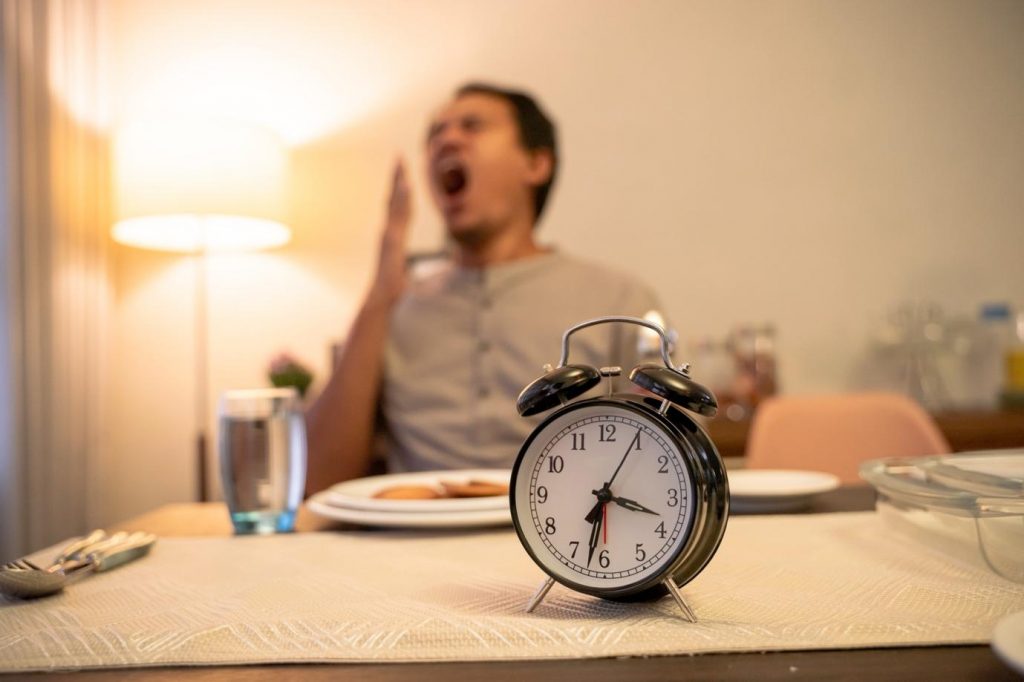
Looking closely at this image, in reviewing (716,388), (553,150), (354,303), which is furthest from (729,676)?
(354,303)

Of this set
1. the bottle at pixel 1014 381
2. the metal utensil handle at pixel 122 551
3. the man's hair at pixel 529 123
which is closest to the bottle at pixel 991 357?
the bottle at pixel 1014 381

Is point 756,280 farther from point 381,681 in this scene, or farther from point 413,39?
point 381,681

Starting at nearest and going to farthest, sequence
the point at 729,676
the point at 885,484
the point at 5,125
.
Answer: the point at 729,676 → the point at 885,484 → the point at 5,125

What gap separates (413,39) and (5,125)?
1.21 metres

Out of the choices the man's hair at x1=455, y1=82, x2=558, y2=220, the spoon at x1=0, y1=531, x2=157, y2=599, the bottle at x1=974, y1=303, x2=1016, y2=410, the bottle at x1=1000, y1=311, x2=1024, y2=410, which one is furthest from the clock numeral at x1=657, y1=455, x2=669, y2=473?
the bottle at x1=974, y1=303, x2=1016, y2=410

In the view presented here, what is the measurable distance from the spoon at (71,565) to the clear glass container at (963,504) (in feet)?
2.23

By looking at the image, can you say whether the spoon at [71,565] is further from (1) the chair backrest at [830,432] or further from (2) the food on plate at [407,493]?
(1) the chair backrest at [830,432]

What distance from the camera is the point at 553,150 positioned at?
7.05 feet

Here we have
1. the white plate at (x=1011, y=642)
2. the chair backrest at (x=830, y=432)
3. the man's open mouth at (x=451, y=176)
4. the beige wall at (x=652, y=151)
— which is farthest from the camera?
the beige wall at (x=652, y=151)

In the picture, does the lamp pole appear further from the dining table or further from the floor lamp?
the dining table

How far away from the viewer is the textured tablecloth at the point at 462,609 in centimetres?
46

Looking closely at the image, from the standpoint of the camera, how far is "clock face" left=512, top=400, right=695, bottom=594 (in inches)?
20.1

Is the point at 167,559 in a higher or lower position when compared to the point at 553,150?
lower

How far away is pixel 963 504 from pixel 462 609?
14.7 inches
